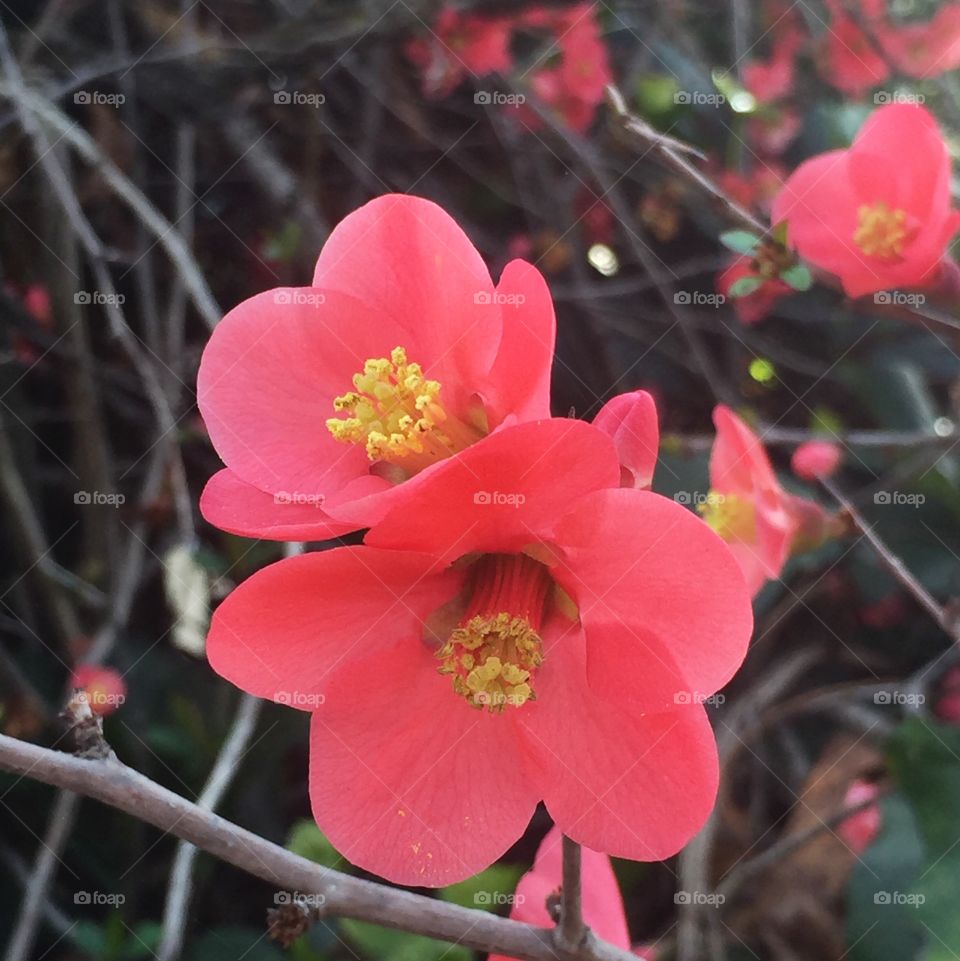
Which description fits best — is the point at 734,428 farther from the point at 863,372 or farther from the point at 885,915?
the point at 863,372

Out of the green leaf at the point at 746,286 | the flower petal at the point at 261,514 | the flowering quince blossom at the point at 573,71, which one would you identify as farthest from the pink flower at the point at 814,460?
the flowering quince blossom at the point at 573,71

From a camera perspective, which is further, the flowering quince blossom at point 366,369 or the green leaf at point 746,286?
the green leaf at point 746,286

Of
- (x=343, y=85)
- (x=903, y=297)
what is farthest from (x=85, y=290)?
(x=903, y=297)

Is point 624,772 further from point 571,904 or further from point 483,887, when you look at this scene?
point 483,887

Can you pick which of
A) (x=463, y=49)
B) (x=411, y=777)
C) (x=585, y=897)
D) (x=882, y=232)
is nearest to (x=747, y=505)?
(x=882, y=232)

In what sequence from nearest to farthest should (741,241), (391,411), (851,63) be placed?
1. (391,411)
2. (741,241)
3. (851,63)

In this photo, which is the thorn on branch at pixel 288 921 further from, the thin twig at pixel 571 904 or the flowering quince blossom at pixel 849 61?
the flowering quince blossom at pixel 849 61
